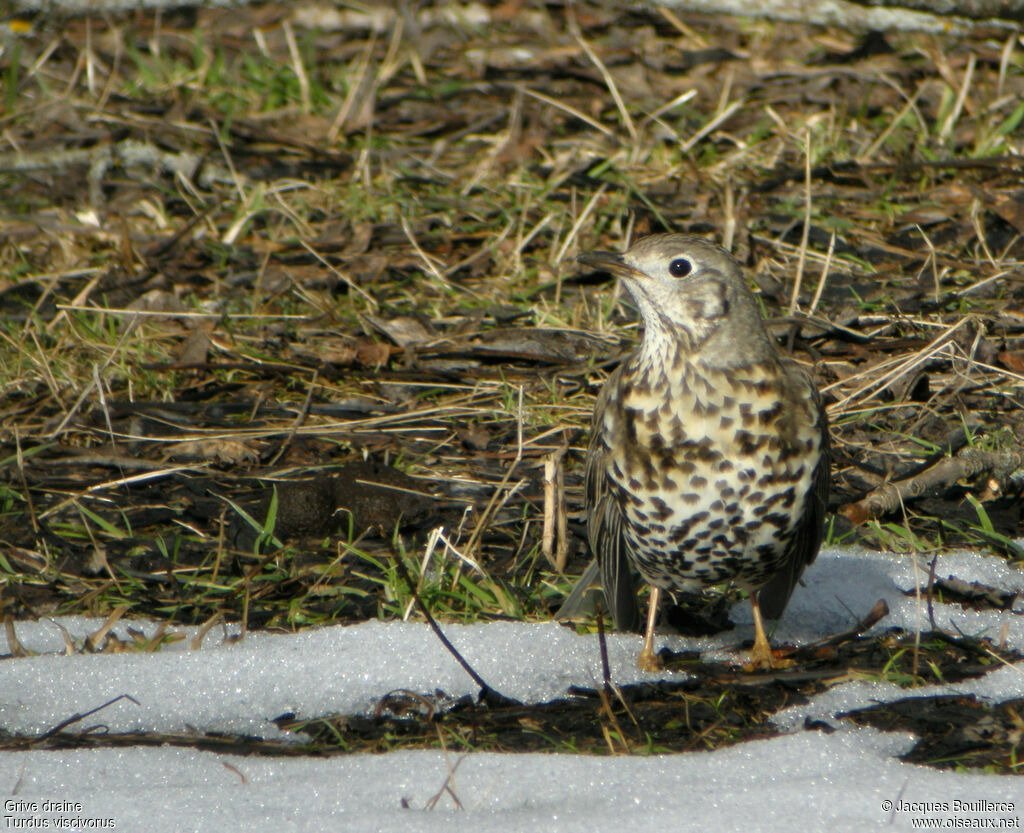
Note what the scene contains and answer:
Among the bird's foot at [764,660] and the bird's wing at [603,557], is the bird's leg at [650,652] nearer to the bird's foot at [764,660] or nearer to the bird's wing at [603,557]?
the bird's wing at [603,557]

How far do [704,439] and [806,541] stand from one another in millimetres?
550

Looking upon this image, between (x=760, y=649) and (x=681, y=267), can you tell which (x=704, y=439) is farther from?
(x=760, y=649)

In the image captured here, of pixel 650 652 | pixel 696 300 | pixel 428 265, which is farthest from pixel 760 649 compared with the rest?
pixel 428 265

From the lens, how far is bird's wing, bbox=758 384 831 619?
3404mm

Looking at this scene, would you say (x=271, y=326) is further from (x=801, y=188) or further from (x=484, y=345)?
(x=801, y=188)

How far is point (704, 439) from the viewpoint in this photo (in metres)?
3.25

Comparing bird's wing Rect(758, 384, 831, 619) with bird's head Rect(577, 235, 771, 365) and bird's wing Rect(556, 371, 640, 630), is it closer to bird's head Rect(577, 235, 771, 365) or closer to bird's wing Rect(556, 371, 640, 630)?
bird's head Rect(577, 235, 771, 365)

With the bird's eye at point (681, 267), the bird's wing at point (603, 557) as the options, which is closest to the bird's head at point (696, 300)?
the bird's eye at point (681, 267)

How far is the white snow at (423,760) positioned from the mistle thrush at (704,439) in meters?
0.39

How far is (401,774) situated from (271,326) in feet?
9.88

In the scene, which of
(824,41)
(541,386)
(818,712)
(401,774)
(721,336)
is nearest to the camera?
(401,774)

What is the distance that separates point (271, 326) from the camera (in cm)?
538

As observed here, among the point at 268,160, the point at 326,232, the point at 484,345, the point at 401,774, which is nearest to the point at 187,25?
the point at 268,160

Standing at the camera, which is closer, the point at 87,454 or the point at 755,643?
the point at 755,643
